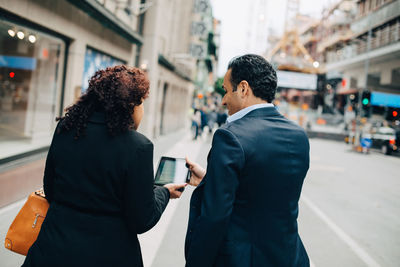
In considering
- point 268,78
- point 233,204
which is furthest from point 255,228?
point 268,78

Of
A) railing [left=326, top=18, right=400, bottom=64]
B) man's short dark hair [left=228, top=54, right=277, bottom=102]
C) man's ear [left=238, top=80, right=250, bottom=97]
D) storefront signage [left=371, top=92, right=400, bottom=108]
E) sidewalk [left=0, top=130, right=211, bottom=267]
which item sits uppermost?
railing [left=326, top=18, right=400, bottom=64]

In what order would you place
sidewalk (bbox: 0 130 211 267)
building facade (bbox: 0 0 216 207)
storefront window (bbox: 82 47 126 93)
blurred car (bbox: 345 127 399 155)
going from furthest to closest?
blurred car (bbox: 345 127 399 155), storefront window (bbox: 82 47 126 93), building facade (bbox: 0 0 216 207), sidewalk (bbox: 0 130 211 267)

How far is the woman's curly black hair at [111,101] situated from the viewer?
1.78 m

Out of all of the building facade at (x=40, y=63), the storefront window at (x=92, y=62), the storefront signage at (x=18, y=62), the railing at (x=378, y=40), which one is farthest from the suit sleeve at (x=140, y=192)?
the railing at (x=378, y=40)

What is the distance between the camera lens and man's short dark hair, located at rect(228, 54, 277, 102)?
6.12 feet

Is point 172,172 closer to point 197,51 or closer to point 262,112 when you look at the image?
point 262,112

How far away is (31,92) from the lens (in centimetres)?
990

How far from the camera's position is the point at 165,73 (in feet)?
66.4

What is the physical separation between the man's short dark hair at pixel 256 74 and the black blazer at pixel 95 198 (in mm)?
649

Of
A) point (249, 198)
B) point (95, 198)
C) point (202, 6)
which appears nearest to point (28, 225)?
point (95, 198)

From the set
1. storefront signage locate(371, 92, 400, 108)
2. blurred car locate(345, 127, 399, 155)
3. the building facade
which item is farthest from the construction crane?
the building facade

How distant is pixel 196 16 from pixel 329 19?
46.0m

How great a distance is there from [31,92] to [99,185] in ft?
30.7

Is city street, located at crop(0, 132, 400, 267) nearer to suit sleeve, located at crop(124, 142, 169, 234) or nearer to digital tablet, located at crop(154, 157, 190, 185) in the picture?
digital tablet, located at crop(154, 157, 190, 185)
